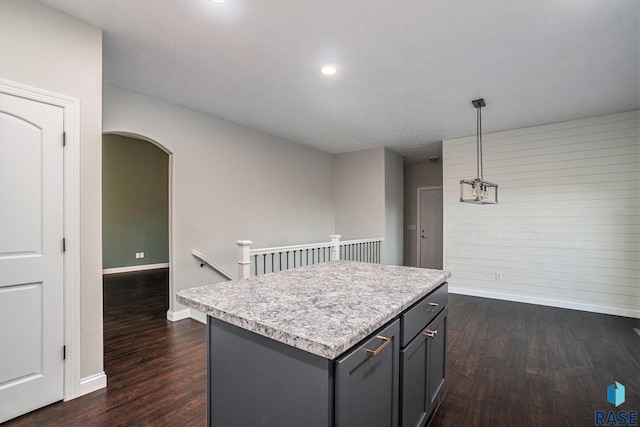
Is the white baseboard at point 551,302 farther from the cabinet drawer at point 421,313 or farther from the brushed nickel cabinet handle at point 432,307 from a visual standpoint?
the brushed nickel cabinet handle at point 432,307

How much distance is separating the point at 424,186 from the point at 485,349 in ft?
16.6

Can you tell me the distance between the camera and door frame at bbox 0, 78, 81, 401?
2096 millimetres

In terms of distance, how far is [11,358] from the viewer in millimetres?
1894

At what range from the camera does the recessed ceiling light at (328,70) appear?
2.82 metres

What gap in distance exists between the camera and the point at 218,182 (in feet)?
14.1

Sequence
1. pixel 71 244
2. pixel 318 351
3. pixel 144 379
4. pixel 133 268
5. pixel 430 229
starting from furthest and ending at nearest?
pixel 430 229
pixel 133 268
pixel 144 379
pixel 71 244
pixel 318 351

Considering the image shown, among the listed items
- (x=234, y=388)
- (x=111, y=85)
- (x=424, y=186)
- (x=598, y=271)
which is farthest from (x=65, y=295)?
(x=424, y=186)

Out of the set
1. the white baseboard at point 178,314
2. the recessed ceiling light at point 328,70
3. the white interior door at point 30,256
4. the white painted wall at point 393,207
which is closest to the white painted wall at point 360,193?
the white painted wall at point 393,207

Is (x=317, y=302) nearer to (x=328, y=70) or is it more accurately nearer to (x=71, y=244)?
(x=71, y=244)

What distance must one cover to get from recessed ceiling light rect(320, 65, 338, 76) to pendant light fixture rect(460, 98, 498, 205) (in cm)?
169

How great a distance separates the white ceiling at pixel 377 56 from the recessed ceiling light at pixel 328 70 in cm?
6

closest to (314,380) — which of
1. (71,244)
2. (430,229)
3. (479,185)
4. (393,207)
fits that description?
(71,244)

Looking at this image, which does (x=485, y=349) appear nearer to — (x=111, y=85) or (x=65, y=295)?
(x=65, y=295)

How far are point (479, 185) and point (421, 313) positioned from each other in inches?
84.8
